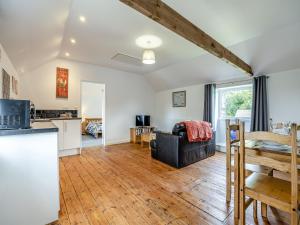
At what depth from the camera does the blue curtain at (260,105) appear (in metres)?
3.57

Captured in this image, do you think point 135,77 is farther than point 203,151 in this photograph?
Yes

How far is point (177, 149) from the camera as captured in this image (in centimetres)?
312

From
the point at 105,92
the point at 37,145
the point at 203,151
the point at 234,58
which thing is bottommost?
the point at 203,151

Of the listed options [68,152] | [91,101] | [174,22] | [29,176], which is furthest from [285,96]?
[91,101]

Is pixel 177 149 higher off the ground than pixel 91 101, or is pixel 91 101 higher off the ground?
pixel 91 101

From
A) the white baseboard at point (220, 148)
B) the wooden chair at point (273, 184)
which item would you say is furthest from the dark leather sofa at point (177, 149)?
the wooden chair at point (273, 184)

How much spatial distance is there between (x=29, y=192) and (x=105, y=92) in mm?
4115

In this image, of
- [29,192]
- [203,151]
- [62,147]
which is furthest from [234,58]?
[62,147]

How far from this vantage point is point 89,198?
2.07 meters

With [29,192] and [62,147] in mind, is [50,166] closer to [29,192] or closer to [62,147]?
[29,192]

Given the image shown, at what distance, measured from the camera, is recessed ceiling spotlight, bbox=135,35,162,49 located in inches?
124

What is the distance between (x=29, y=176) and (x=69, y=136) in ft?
8.96

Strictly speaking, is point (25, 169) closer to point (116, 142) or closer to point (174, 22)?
point (174, 22)

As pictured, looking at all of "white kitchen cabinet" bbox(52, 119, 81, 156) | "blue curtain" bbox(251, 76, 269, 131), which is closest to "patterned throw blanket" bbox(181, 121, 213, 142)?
"blue curtain" bbox(251, 76, 269, 131)
